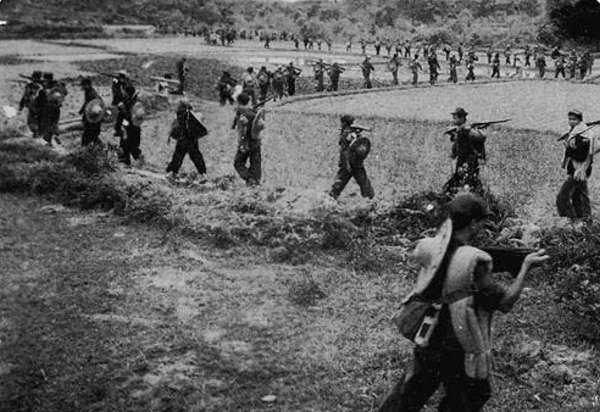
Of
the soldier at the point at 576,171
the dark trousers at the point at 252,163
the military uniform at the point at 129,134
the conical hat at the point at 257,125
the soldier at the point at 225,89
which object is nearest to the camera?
the soldier at the point at 576,171

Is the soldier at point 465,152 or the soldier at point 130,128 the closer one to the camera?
the soldier at point 465,152

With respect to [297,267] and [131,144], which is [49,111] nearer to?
[131,144]

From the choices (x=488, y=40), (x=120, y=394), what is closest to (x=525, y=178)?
(x=120, y=394)

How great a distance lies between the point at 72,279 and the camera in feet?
25.8

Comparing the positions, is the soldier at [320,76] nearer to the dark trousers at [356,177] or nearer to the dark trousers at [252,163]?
the dark trousers at [252,163]

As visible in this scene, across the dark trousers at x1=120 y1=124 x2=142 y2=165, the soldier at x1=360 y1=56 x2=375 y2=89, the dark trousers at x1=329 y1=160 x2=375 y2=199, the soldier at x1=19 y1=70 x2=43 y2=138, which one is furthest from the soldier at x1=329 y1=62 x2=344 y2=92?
the dark trousers at x1=329 y1=160 x2=375 y2=199

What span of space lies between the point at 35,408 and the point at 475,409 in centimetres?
301

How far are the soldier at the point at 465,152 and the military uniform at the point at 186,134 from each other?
3.93 metres

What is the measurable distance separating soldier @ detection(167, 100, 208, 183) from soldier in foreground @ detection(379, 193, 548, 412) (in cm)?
780

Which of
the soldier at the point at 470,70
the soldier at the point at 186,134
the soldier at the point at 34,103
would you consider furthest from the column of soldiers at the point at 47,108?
the soldier at the point at 470,70

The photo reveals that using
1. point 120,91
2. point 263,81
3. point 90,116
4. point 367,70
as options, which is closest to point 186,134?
point 90,116

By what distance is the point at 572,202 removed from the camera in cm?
970

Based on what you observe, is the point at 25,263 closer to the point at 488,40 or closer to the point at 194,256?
the point at 194,256

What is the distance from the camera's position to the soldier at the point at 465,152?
33.5 feet
